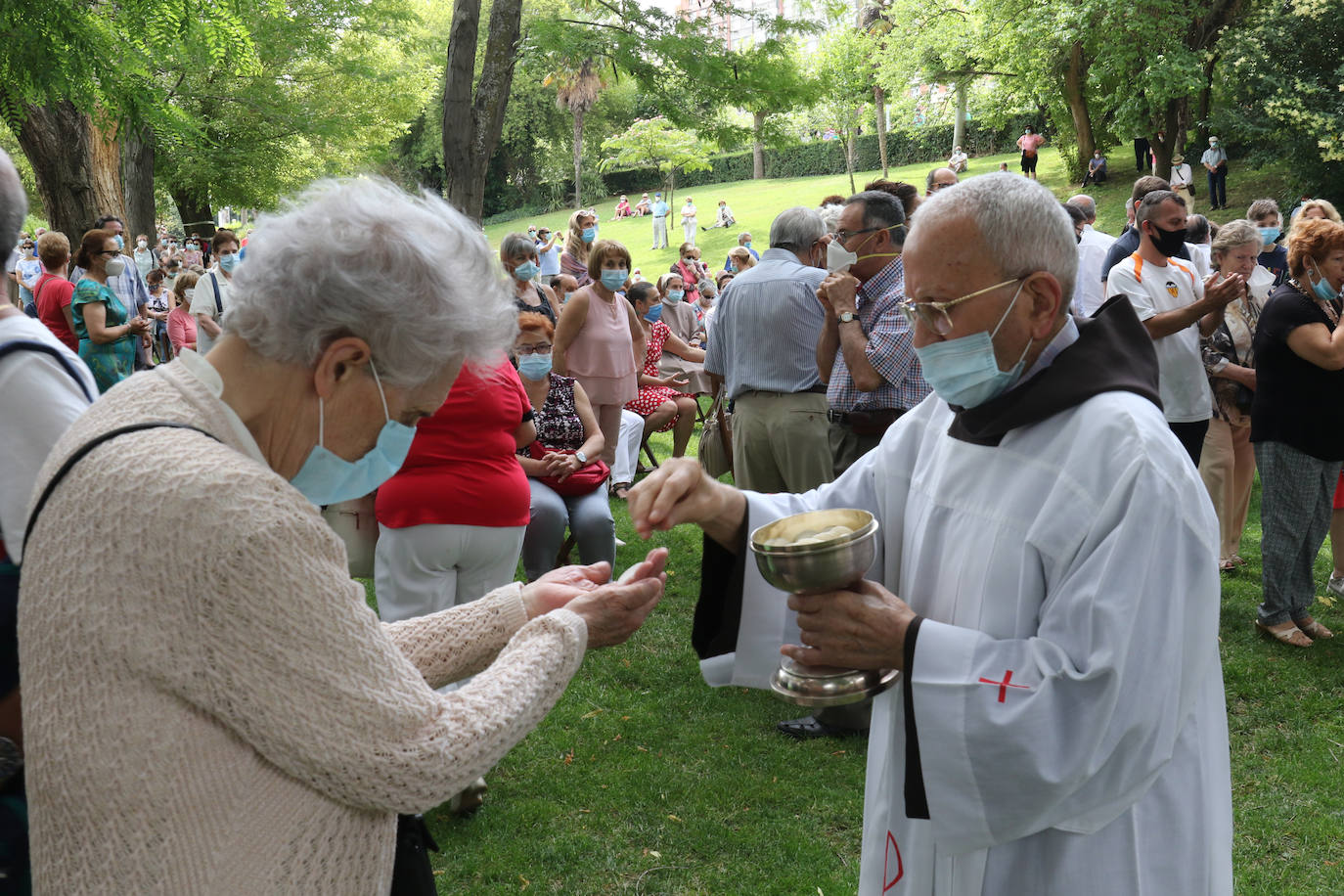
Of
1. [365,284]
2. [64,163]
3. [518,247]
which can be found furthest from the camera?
[64,163]

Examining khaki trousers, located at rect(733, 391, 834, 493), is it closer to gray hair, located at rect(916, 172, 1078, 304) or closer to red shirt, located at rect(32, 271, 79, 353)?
gray hair, located at rect(916, 172, 1078, 304)

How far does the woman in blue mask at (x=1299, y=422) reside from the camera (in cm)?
577

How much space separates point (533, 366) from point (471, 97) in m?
4.12

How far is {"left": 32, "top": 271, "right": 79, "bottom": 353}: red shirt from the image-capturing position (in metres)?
9.92

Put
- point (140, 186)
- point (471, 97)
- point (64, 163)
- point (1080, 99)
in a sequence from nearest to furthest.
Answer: point (471, 97) < point (64, 163) < point (140, 186) < point (1080, 99)

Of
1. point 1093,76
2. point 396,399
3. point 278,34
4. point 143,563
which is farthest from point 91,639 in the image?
point 1093,76

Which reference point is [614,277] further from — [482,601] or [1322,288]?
[482,601]

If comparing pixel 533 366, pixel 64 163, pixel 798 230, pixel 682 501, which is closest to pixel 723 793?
pixel 533 366

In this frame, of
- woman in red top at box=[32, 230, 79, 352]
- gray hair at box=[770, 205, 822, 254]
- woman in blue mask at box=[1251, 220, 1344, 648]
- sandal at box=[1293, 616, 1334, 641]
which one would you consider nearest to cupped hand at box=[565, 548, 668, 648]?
gray hair at box=[770, 205, 822, 254]

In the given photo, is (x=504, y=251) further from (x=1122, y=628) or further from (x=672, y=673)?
(x=1122, y=628)

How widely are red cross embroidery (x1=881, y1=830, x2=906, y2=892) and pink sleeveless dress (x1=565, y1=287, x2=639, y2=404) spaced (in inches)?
238

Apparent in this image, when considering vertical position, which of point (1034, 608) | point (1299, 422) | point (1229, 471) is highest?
point (1034, 608)

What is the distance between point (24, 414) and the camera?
Result: 229 cm

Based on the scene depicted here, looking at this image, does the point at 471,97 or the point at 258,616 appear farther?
the point at 471,97
